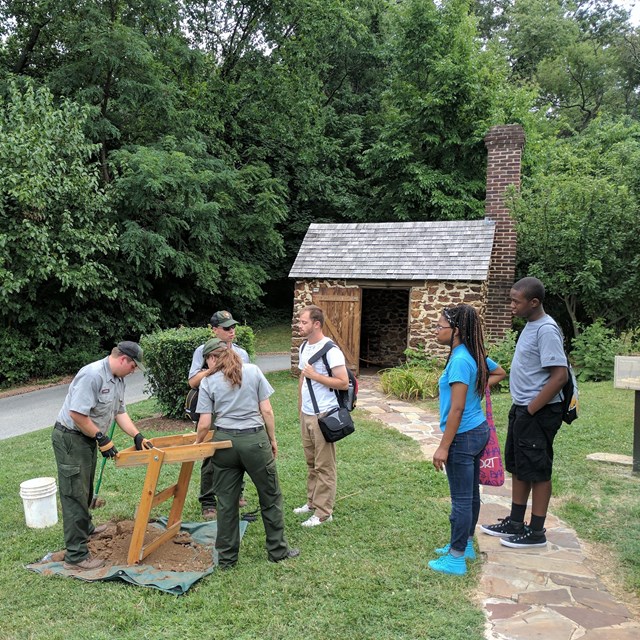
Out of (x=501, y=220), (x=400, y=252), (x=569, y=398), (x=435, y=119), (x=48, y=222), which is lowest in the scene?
(x=569, y=398)

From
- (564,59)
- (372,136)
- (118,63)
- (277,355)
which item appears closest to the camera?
(118,63)

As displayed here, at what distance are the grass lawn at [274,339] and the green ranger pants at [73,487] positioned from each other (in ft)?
50.2

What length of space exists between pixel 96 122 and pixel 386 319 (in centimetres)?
949

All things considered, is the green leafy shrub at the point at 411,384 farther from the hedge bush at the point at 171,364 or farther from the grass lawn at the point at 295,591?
the grass lawn at the point at 295,591

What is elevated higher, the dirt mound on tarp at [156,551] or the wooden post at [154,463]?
the wooden post at [154,463]

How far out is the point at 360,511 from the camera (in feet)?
16.5

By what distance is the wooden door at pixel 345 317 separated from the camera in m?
12.2

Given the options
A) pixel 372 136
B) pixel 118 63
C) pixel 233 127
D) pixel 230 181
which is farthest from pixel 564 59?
pixel 118 63

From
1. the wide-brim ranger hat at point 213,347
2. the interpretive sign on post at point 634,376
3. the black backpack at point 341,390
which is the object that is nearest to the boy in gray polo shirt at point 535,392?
the black backpack at point 341,390

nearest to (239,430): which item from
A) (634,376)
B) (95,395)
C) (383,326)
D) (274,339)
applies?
(95,395)

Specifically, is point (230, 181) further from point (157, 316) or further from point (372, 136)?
point (372, 136)

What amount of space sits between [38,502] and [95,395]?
1559 millimetres

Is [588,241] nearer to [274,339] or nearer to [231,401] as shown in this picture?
[231,401]

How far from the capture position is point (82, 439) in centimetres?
405
